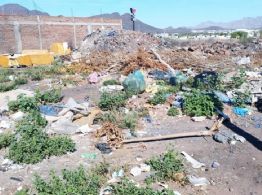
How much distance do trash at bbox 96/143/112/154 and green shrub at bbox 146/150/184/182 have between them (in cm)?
90

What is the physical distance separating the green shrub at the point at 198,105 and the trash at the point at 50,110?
287cm

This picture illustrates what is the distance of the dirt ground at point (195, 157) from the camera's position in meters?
4.77

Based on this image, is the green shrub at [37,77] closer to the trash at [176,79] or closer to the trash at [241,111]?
the trash at [176,79]

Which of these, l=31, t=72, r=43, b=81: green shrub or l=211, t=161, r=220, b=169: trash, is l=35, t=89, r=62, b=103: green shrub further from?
l=211, t=161, r=220, b=169: trash

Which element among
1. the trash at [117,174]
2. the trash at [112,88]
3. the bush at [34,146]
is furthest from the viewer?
the trash at [112,88]

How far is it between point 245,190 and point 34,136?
3.42 metres

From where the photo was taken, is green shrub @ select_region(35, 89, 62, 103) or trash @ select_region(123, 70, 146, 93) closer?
green shrub @ select_region(35, 89, 62, 103)

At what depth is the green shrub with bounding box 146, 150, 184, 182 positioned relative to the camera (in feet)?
15.9

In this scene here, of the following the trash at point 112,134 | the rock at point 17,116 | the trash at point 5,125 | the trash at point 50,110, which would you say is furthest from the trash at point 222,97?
the trash at point 5,125

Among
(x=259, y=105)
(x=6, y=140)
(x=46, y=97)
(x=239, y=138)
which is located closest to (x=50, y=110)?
(x=46, y=97)

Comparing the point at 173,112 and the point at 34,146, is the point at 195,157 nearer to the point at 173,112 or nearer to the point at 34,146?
the point at 173,112

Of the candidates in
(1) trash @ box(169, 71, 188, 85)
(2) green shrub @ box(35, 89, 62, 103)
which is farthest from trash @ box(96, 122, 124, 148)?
(1) trash @ box(169, 71, 188, 85)

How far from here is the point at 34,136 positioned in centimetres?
594

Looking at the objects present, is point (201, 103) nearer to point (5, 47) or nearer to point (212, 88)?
point (212, 88)
